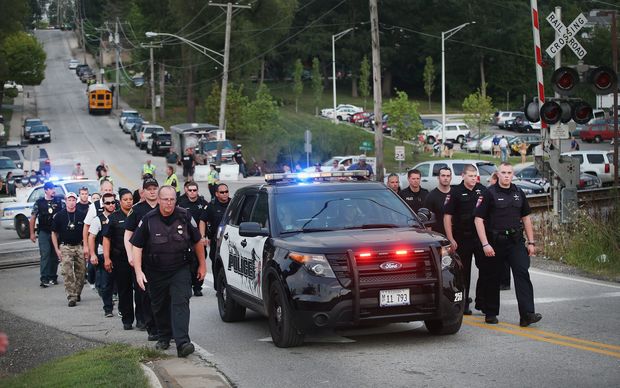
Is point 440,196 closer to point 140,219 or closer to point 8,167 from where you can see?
point 140,219

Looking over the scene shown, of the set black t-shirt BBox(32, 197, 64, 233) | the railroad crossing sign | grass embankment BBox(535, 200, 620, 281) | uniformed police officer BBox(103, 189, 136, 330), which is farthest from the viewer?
the railroad crossing sign

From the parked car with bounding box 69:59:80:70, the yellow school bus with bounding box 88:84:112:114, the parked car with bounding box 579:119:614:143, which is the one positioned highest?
the parked car with bounding box 69:59:80:70

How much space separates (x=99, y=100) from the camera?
102m

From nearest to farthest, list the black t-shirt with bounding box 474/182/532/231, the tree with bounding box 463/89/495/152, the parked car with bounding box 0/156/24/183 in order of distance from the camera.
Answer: the black t-shirt with bounding box 474/182/532/231
the parked car with bounding box 0/156/24/183
the tree with bounding box 463/89/495/152

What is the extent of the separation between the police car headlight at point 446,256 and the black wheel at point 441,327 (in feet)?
2.31

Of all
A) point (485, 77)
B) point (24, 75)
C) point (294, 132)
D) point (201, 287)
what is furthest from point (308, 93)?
point (201, 287)

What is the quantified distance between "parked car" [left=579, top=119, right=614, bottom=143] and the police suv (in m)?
61.8

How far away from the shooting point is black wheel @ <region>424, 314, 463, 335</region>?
1160 centimetres

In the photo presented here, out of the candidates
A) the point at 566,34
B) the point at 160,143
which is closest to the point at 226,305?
the point at 566,34

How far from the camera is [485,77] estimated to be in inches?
4400

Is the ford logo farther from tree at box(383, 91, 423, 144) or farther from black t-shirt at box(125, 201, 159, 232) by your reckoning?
tree at box(383, 91, 423, 144)

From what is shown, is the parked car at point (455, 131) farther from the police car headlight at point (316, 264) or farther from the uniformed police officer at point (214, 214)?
the police car headlight at point (316, 264)

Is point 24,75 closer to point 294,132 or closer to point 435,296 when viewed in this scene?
point 294,132

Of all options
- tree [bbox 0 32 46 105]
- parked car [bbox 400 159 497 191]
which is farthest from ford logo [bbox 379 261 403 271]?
tree [bbox 0 32 46 105]
